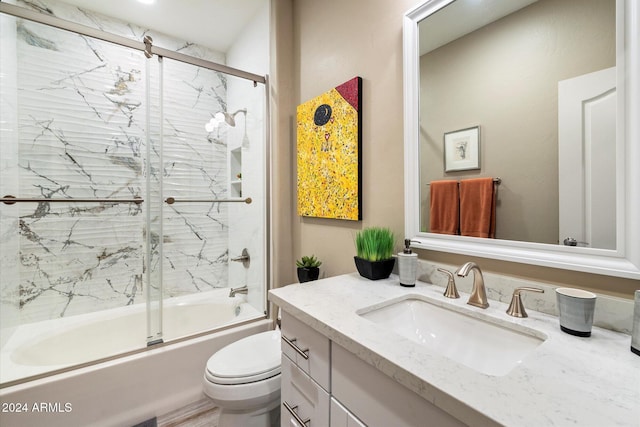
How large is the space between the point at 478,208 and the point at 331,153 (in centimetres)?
86

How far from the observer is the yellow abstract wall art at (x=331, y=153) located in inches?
57.3

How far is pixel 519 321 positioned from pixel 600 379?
263mm

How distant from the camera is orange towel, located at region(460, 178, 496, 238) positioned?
3.22 feet

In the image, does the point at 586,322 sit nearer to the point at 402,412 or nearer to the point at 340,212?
the point at 402,412

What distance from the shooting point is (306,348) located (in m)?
0.88

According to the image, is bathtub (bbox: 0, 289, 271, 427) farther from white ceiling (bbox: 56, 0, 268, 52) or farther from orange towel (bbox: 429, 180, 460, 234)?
white ceiling (bbox: 56, 0, 268, 52)

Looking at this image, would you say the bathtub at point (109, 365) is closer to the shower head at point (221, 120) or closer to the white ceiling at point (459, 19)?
the shower head at point (221, 120)

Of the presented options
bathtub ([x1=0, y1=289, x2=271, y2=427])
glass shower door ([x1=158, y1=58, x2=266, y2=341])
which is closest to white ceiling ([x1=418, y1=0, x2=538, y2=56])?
glass shower door ([x1=158, y1=58, x2=266, y2=341])

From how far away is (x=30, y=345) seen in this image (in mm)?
1660

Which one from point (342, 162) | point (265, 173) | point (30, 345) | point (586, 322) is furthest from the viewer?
point (265, 173)

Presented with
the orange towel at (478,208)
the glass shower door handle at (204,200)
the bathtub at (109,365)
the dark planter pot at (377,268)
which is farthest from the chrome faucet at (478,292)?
the glass shower door handle at (204,200)

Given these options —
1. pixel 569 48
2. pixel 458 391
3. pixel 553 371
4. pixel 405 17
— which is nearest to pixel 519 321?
pixel 553 371

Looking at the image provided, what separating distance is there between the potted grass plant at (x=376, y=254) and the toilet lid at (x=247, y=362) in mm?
612

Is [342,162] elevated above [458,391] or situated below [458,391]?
above
